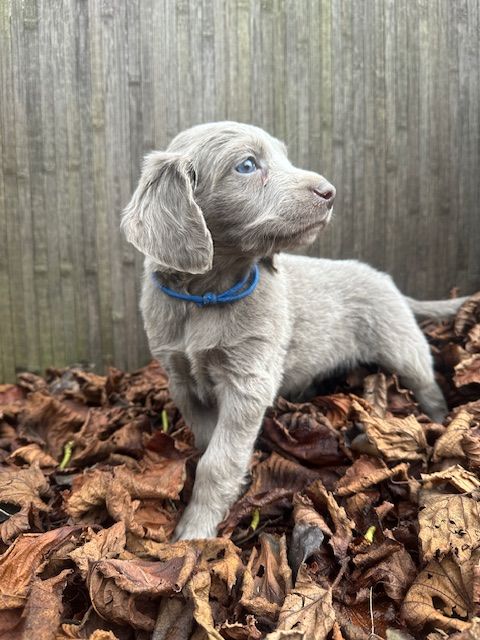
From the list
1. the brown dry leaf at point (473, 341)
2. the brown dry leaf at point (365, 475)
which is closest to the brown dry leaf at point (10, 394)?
the brown dry leaf at point (365, 475)

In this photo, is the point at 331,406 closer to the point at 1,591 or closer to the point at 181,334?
the point at 181,334

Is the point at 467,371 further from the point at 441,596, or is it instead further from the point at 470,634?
the point at 470,634

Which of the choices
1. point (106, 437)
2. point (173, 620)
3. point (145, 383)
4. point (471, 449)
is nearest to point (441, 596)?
point (471, 449)

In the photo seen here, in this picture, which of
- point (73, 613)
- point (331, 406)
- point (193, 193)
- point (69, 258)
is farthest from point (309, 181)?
point (69, 258)

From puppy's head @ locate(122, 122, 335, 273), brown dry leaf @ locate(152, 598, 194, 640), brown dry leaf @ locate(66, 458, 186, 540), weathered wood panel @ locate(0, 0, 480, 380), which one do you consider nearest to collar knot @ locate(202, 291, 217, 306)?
puppy's head @ locate(122, 122, 335, 273)

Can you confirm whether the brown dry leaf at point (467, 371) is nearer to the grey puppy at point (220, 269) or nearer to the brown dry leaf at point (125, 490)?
the grey puppy at point (220, 269)

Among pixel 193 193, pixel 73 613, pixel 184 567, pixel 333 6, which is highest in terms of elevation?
pixel 333 6
